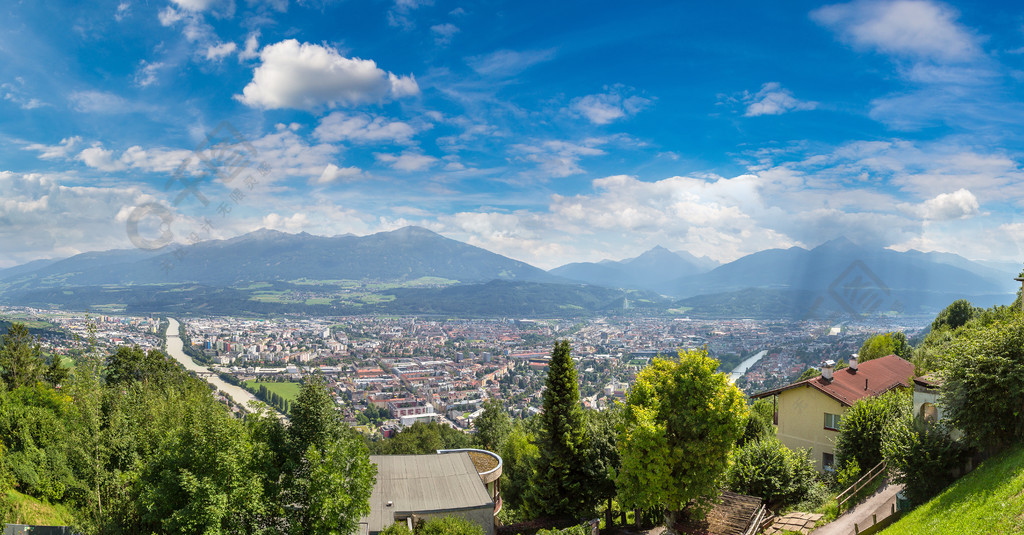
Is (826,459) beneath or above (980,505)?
beneath

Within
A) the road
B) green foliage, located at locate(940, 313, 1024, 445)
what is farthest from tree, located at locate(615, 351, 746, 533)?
the road

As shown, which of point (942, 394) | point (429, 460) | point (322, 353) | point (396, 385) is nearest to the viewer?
point (942, 394)

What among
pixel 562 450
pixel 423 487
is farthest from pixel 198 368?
pixel 562 450

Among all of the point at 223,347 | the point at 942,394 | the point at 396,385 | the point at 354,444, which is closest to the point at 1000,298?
the point at 396,385

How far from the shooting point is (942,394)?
48.6ft

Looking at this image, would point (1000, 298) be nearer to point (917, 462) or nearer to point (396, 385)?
point (396, 385)

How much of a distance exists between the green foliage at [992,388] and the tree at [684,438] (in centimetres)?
550

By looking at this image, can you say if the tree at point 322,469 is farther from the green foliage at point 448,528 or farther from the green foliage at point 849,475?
the green foliage at point 849,475

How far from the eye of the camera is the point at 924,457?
14.4 meters

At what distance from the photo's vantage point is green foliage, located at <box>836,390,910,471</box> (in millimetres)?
19906

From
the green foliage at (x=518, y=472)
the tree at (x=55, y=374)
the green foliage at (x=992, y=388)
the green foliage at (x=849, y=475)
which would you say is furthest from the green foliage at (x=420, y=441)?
the green foliage at (x=992, y=388)

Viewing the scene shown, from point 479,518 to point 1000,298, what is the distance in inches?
8592

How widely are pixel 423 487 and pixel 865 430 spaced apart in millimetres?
17339

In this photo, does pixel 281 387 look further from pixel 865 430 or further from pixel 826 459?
pixel 865 430
